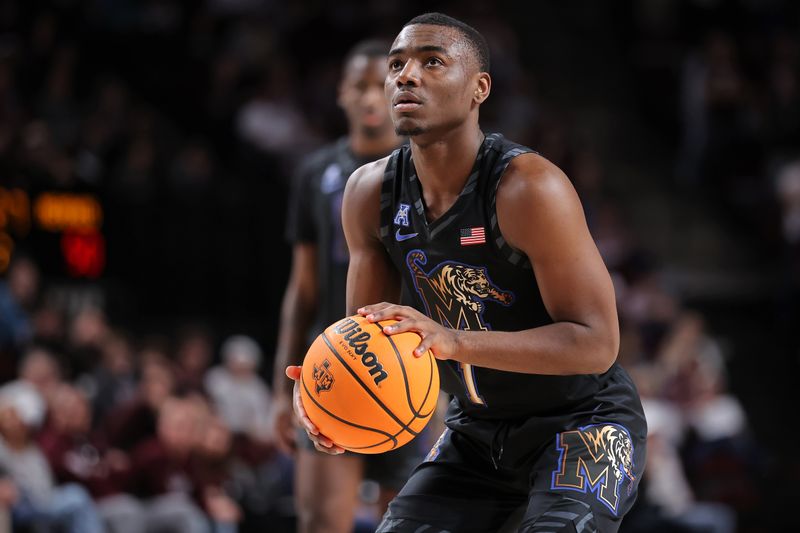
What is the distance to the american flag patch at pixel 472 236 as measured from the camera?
3.66m

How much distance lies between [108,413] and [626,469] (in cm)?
629

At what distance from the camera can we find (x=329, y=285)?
5.29 metres

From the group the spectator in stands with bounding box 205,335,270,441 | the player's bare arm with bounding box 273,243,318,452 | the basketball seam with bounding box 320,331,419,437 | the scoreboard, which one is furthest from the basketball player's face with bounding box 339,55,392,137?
the spectator in stands with bounding box 205,335,270,441

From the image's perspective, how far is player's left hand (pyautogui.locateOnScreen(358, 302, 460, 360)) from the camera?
10.8 feet

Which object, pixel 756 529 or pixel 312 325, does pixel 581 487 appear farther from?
pixel 756 529

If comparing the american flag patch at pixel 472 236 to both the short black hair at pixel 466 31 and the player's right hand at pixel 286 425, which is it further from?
the player's right hand at pixel 286 425

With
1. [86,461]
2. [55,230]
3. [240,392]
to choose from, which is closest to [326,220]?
[86,461]

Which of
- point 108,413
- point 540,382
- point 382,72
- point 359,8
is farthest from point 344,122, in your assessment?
point 540,382

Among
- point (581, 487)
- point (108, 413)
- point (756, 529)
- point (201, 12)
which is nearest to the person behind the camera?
point (581, 487)

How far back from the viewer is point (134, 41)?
11.9 meters

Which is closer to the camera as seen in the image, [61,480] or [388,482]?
[388,482]

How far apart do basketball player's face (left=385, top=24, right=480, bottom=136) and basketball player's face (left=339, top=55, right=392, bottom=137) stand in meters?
1.54

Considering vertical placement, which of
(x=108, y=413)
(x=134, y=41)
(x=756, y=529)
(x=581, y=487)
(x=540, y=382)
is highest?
(x=134, y=41)

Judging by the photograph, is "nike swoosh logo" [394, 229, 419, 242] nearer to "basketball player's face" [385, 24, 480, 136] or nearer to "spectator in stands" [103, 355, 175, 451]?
"basketball player's face" [385, 24, 480, 136]
